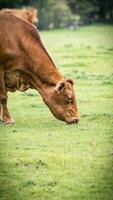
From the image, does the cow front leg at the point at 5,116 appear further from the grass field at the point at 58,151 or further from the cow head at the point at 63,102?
the cow head at the point at 63,102

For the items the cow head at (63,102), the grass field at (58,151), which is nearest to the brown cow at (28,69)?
the cow head at (63,102)

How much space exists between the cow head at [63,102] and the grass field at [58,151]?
150 millimetres

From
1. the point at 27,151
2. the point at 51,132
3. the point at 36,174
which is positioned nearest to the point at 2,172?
the point at 36,174

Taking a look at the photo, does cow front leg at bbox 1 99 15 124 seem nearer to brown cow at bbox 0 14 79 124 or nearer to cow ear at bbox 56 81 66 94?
brown cow at bbox 0 14 79 124

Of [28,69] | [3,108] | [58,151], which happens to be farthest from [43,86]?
[58,151]

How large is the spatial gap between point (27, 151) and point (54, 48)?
17.9 meters

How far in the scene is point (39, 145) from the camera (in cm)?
967

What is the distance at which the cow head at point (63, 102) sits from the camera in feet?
35.1

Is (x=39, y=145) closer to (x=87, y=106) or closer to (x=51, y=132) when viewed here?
(x=51, y=132)

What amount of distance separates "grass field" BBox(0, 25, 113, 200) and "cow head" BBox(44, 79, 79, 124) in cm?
15

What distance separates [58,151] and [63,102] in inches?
64.6

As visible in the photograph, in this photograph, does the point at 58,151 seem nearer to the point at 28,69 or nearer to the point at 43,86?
the point at 43,86

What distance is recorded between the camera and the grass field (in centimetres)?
750

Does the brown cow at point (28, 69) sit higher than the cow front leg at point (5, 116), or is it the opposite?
the brown cow at point (28, 69)
